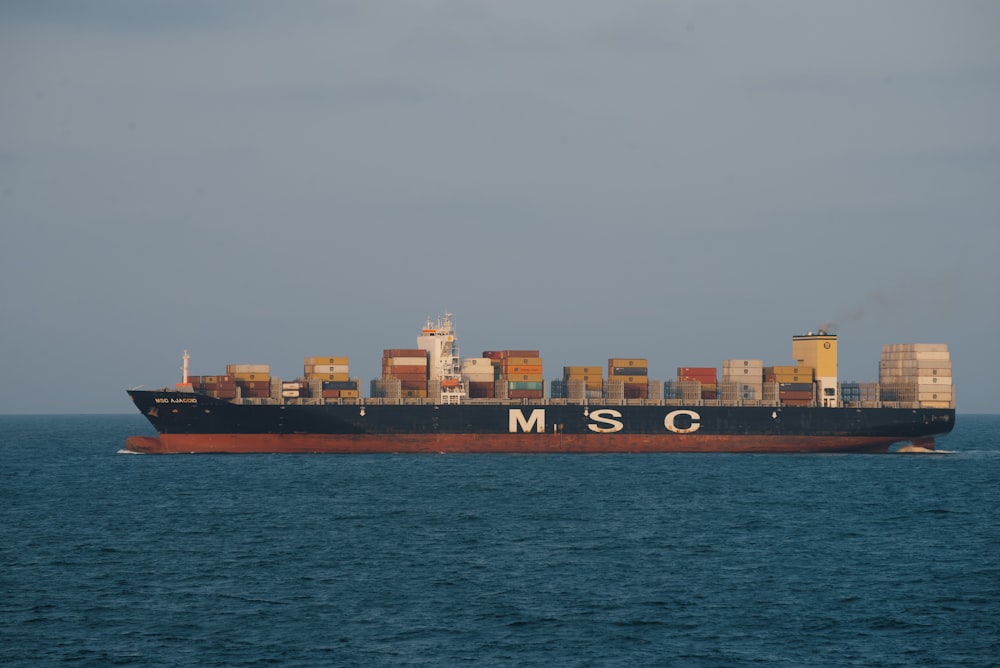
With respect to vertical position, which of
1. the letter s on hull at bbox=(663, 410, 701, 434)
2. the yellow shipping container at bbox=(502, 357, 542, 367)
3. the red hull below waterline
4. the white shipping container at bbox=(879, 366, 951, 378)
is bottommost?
the red hull below waterline

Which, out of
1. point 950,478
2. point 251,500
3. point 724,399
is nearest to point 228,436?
point 251,500

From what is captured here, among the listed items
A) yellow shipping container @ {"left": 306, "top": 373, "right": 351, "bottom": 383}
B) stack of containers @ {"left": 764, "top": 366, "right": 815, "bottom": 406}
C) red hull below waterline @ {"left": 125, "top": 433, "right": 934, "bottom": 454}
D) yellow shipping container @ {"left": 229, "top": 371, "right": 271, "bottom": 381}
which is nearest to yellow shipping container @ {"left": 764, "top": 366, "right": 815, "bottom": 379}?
stack of containers @ {"left": 764, "top": 366, "right": 815, "bottom": 406}

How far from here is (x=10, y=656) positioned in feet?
94.0

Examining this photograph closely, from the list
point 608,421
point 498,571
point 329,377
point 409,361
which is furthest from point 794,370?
point 498,571

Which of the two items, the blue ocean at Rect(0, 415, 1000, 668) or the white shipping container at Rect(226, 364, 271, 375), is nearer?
the blue ocean at Rect(0, 415, 1000, 668)

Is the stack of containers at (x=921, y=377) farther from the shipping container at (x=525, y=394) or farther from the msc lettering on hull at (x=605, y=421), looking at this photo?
the shipping container at (x=525, y=394)

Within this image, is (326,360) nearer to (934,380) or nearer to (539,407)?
(539,407)

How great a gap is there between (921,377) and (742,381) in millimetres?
15747

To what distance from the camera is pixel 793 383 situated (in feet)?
297

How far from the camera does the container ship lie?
272 ft

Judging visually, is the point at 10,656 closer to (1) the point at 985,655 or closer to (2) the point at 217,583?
(2) the point at 217,583

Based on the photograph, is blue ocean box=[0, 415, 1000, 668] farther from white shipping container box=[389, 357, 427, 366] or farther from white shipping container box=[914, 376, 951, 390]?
white shipping container box=[914, 376, 951, 390]

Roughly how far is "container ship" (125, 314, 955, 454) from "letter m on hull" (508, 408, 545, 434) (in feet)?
0.35

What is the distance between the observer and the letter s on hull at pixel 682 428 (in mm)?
87250
